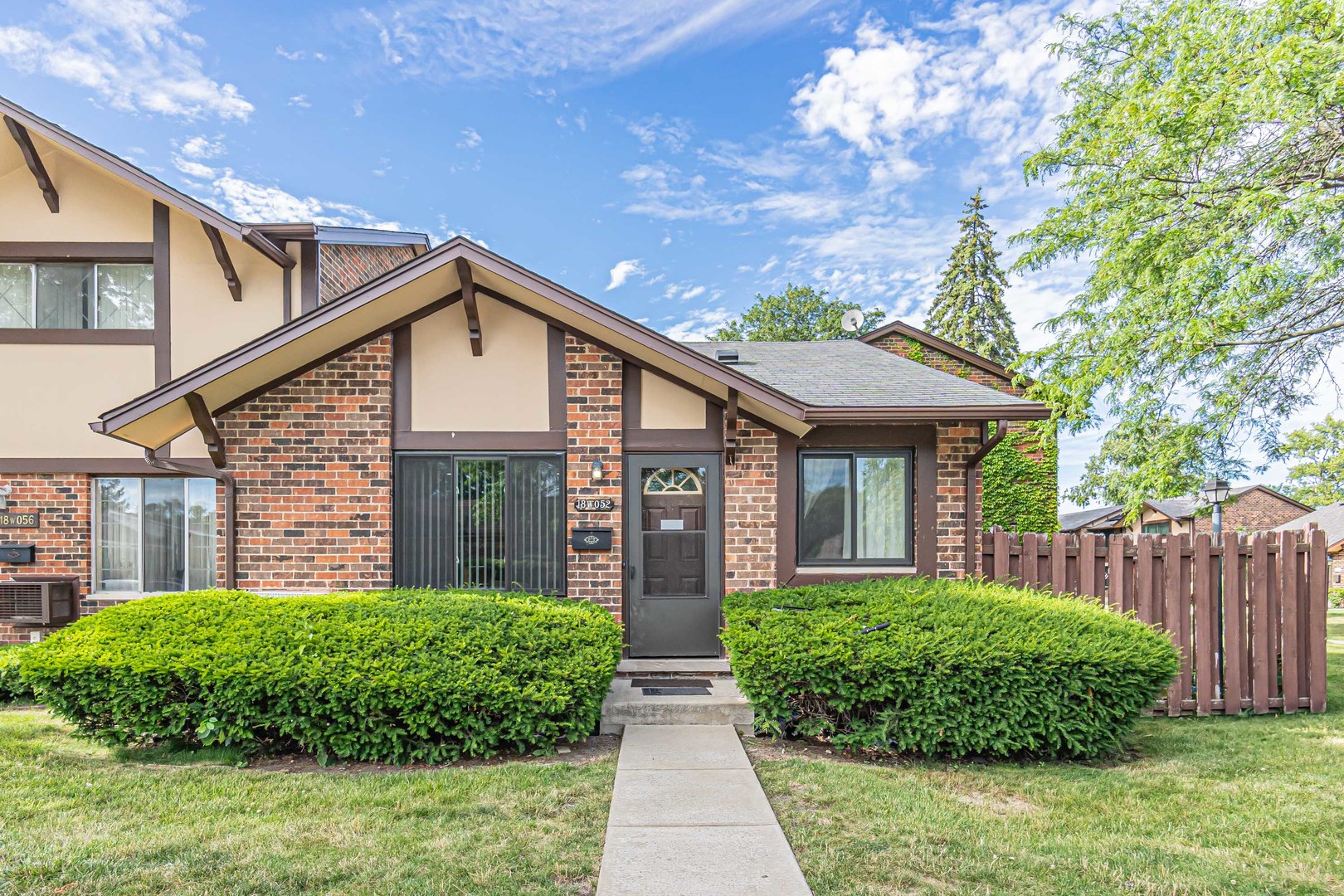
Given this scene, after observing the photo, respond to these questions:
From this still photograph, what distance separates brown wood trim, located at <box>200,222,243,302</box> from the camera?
7.46 metres

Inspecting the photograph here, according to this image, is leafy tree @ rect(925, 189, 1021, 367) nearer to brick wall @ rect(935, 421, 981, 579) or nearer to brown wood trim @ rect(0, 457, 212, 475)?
brick wall @ rect(935, 421, 981, 579)

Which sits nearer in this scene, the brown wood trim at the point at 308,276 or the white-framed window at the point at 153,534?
the white-framed window at the point at 153,534

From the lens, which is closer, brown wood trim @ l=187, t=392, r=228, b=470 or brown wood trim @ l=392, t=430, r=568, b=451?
brown wood trim @ l=187, t=392, r=228, b=470

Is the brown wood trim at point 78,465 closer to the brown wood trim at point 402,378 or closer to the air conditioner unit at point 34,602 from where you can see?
the air conditioner unit at point 34,602

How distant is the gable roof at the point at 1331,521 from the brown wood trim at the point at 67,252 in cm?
3524

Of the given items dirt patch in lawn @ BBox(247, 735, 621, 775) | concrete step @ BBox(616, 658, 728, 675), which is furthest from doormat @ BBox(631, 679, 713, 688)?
dirt patch in lawn @ BBox(247, 735, 621, 775)

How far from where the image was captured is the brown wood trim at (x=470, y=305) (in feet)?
20.3

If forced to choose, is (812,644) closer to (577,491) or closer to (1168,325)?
(577,491)

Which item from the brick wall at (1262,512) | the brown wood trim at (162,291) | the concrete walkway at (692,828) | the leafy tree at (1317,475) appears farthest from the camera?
the brick wall at (1262,512)

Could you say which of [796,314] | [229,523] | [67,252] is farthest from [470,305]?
[796,314]

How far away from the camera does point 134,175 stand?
7344 millimetres

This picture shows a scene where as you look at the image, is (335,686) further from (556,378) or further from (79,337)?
(79,337)

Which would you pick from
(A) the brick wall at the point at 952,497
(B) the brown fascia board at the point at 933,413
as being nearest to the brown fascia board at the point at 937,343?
(A) the brick wall at the point at 952,497

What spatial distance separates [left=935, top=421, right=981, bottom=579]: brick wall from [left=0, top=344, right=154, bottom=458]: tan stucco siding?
8.40 meters
